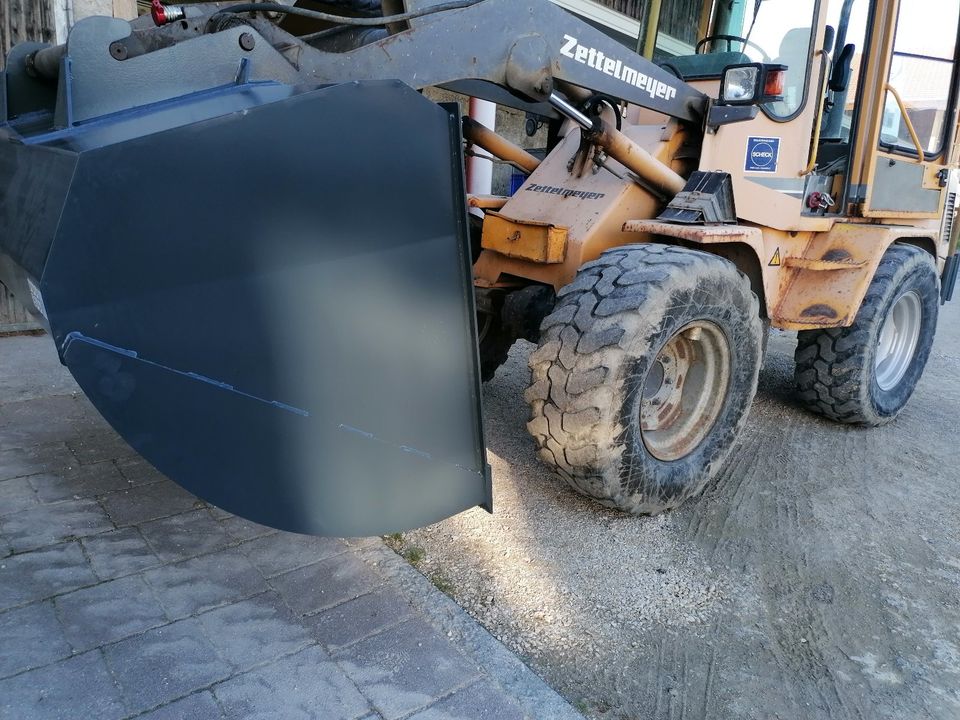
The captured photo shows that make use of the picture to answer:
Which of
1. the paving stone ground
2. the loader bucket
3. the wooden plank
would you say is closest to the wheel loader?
the loader bucket

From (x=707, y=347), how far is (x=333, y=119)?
6.56ft

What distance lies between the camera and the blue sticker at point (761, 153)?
357cm

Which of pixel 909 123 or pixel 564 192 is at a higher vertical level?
pixel 909 123

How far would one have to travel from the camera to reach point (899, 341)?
191 inches

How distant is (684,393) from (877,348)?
1827 millimetres

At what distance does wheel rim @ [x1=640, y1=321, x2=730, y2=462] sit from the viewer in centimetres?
322

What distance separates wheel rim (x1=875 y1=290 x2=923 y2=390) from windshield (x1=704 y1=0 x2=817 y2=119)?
1843mm

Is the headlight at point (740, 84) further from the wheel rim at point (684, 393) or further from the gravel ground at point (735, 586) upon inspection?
the gravel ground at point (735, 586)

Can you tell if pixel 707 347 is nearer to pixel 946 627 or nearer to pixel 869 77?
pixel 946 627

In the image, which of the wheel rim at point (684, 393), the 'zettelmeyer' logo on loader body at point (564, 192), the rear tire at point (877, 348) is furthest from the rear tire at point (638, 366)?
the rear tire at point (877, 348)

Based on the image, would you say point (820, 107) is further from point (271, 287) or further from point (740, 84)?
point (271, 287)

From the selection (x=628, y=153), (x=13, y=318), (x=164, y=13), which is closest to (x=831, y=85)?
(x=628, y=153)

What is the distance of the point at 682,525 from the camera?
319cm

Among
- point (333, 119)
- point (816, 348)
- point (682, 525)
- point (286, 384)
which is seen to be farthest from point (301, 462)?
point (816, 348)
